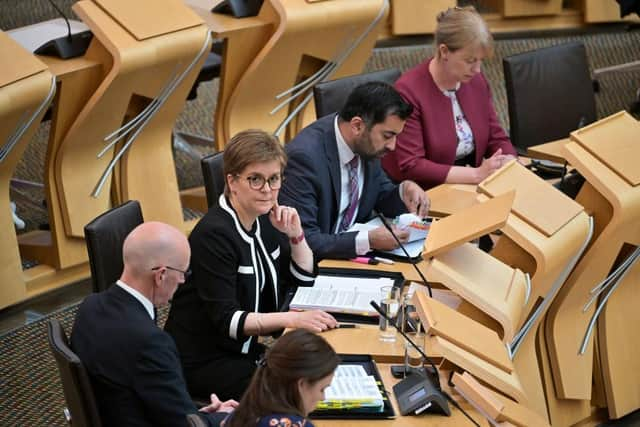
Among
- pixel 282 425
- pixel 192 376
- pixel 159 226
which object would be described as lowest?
pixel 192 376

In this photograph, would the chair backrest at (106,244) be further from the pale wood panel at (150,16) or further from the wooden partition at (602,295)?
the pale wood panel at (150,16)

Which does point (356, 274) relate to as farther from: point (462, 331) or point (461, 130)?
point (461, 130)

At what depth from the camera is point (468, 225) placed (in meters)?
2.82

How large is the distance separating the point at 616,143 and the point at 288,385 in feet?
6.12

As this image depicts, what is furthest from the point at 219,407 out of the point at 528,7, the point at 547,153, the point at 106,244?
the point at 528,7

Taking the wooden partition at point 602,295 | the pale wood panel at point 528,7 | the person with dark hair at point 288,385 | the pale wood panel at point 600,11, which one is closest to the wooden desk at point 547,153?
the wooden partition at point 602,295

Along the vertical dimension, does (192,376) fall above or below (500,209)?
below

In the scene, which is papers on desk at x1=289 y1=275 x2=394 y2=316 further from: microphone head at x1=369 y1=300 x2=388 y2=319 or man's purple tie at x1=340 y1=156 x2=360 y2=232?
man's purple tie at x1=340 y1=156 x2=360 y2=232

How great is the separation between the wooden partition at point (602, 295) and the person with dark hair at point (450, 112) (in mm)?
653

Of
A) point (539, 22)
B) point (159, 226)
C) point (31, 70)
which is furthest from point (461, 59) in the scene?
point (539, 22)

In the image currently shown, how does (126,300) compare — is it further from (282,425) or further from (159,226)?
(282,425)

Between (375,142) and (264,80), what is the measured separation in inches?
64.9

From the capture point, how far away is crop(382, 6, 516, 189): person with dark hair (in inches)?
162

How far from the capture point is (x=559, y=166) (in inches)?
162
